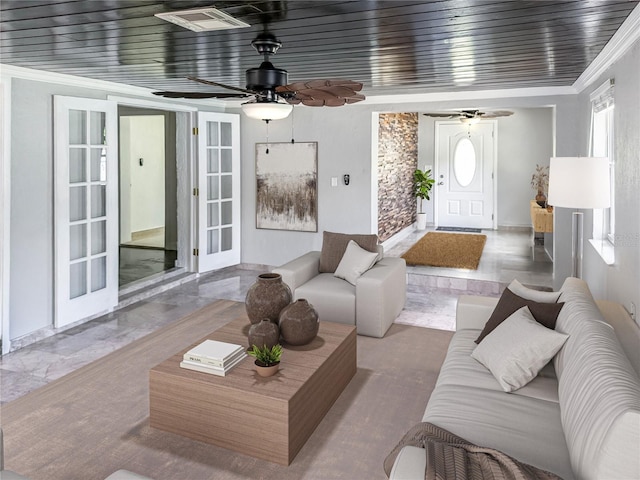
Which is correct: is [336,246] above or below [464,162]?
below

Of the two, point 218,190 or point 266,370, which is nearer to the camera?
point 266,370

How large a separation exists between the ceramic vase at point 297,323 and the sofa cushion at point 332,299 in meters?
1.26

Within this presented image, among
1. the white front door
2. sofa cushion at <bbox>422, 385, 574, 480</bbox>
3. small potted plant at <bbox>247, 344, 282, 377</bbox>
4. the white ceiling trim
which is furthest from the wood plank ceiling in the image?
the white front door

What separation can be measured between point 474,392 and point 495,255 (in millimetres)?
5407

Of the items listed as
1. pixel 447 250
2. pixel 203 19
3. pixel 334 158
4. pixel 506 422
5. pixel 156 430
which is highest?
pixel 203 19

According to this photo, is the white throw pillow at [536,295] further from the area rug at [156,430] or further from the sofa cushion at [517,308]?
the area rug at [156,430]

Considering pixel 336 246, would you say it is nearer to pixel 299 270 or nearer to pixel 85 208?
pixel 299 270

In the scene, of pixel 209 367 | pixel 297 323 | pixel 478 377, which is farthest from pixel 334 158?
pixel 478 377

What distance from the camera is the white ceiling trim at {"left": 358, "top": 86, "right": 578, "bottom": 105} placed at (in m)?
5.35

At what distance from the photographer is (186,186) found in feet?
21.5

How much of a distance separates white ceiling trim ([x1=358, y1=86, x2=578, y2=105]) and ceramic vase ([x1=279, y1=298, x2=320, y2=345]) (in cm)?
370

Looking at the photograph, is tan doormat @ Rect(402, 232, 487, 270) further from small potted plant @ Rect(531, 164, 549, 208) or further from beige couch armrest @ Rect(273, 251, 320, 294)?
beige couch armrest @ Rect(273, 251, 320, 294)

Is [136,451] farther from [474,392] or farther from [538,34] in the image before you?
[538,34]

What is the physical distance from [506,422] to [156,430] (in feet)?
6.11
